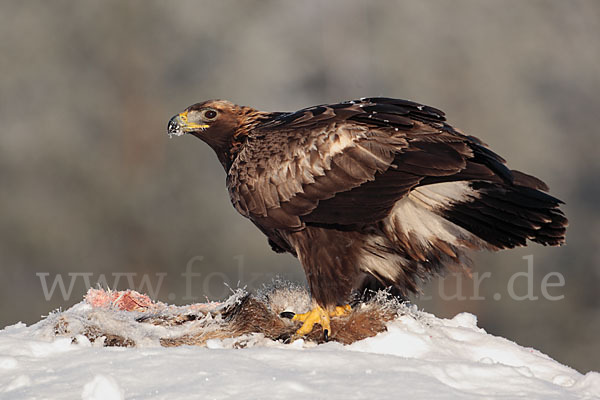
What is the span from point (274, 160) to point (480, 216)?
1.83 meters

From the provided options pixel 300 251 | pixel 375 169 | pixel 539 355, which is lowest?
pixel 539 355

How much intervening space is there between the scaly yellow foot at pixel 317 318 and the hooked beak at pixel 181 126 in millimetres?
2413

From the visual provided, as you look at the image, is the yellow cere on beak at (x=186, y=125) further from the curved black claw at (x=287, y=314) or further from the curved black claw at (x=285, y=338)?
the curved black claw at (x=285, y=338)

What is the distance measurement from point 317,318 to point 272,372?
1724 millimetres

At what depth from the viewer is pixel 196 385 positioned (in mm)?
3303

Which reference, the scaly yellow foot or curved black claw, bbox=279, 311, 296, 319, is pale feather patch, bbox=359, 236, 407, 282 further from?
curved black claw, bbox=279, 311, 296, 319

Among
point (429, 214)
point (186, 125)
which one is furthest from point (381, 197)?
point (186, 125)

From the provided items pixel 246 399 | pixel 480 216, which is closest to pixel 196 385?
pixel 246 399

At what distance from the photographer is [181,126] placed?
6824mm

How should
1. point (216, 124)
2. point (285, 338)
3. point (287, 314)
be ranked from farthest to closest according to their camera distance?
point (216, 124)
point (287, 314)
point (285, 338)

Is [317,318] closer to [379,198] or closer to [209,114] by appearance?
[379,198]

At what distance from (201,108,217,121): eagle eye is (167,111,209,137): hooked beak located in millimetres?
98

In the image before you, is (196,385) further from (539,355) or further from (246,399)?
(539,355)

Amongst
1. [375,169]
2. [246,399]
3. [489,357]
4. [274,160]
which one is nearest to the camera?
[246,399]
